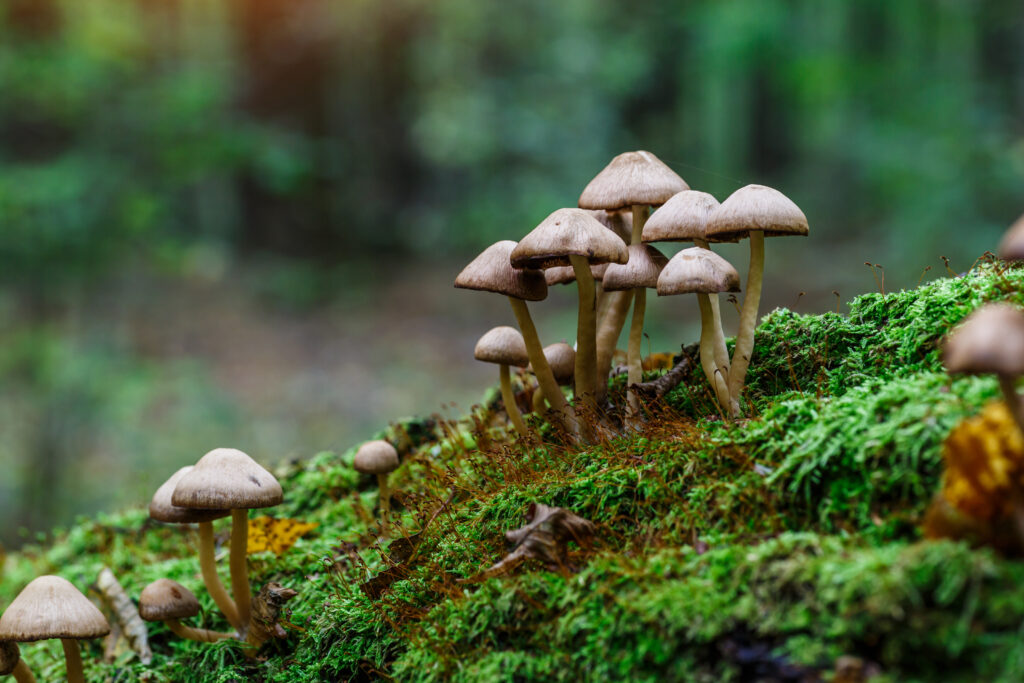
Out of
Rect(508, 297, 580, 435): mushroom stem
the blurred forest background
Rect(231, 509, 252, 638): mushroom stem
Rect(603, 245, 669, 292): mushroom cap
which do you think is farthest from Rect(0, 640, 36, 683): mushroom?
the blurred forest background

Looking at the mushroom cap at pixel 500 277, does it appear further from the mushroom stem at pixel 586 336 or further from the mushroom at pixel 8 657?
the mushroom at pixel 8 657

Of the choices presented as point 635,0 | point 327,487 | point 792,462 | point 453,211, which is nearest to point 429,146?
point 453,211

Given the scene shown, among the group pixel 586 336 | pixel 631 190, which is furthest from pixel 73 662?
pixel 631 190

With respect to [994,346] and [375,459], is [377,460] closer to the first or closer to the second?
[375,459]

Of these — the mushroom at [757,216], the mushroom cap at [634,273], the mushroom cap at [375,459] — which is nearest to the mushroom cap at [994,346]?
the mushroom at [757,216]

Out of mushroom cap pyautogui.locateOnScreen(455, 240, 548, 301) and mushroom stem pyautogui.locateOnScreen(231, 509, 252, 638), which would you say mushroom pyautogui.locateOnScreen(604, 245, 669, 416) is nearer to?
mushroom cap pyautogui.locateOnScreen(455, 240, 548, 301)

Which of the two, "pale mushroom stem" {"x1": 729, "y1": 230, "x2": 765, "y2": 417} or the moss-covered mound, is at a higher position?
"pale mushroom stem" {"x1": 729, "y1": 230, "x2": 765, "y2": 417}

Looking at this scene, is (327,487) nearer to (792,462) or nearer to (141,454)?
(792,462)
